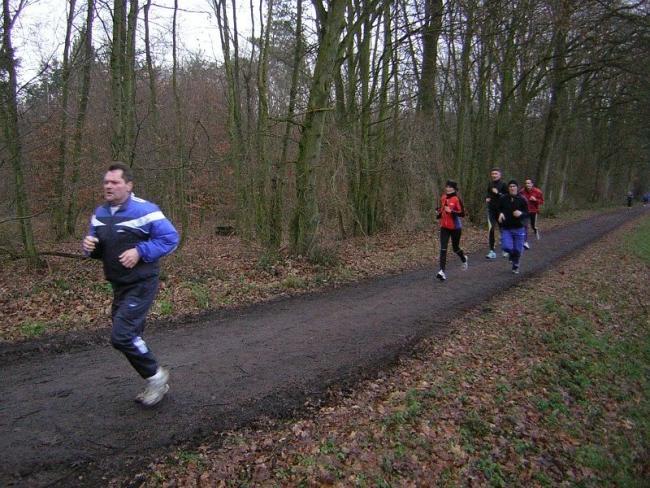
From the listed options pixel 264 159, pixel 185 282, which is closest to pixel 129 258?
pixel 185 282

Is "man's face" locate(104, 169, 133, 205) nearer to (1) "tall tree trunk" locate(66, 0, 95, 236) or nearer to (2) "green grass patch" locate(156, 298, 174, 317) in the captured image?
(2) "green grass patch" locate(156, 298, 174, 317)

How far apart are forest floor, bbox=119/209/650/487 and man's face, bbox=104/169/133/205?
2.16m

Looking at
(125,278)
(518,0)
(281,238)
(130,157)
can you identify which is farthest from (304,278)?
(518,0)

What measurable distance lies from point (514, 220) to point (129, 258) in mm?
9316

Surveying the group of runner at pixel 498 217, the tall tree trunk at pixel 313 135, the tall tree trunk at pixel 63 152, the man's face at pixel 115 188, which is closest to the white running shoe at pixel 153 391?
the man's face at pixel 115 188

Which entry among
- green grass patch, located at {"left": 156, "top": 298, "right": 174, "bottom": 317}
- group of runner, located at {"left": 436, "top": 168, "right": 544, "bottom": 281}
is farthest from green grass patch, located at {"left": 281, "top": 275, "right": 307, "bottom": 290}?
group of runner, located at {"left": 436, "top": 168, "right": 544, "bottom": 281}

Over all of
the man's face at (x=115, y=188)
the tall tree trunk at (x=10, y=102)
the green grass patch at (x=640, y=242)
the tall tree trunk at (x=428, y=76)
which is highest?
the tall tree trunk at (x=428, y=76)

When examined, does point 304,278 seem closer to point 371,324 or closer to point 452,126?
point 371,324

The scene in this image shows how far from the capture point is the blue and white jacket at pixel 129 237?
3.91 metres

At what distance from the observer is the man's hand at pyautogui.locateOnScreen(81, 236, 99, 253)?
383 centimetres

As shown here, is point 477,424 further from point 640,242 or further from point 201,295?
point 640,242

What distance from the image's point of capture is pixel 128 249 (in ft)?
12.8

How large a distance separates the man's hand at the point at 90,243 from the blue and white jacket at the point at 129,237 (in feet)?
0.15

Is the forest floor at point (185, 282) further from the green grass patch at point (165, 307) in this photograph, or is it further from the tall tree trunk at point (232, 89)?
the tall tree trunk at point (232, 89)
